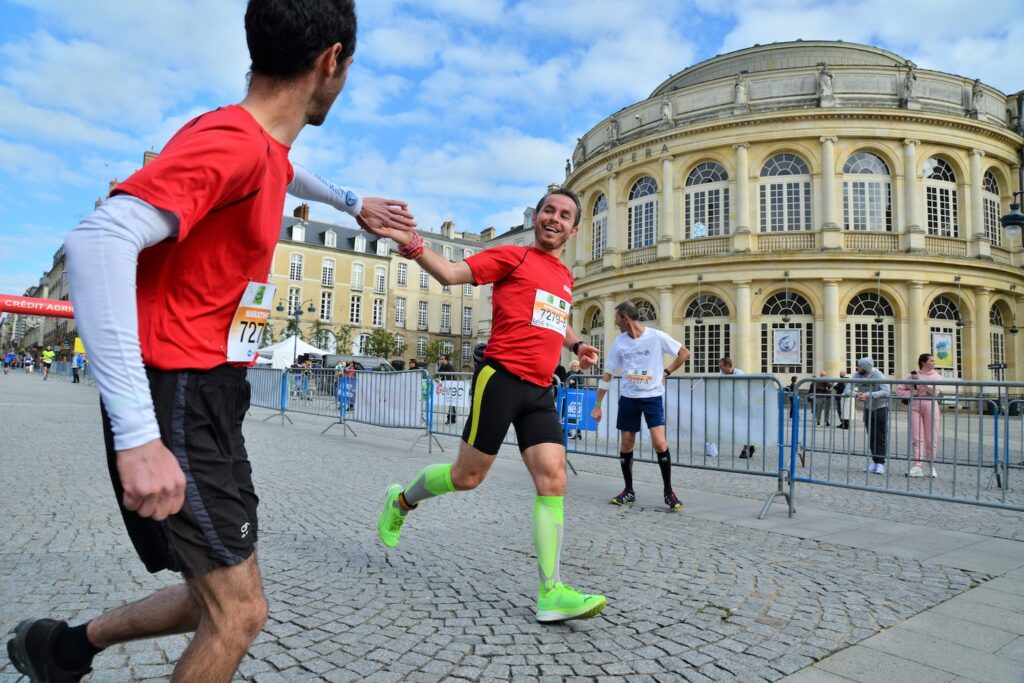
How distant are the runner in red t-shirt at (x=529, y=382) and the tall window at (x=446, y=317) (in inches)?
2621

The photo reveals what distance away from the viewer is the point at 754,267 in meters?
30.5

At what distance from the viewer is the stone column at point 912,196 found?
97.8ft

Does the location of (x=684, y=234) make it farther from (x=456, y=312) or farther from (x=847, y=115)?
(x=456, y=312)

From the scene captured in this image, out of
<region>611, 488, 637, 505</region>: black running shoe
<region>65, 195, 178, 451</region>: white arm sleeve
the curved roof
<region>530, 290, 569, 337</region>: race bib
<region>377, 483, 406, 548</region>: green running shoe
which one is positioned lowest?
<region>611, 488, 637, 505</region>: black running shoe

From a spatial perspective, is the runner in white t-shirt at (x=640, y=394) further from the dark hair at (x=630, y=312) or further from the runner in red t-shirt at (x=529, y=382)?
the runner in red t-shirt at (x=529, y=382)

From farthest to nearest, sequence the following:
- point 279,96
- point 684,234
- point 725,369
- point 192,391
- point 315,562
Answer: point 684,234
point 725,369
point 315,562
point 279,96
point 192,391

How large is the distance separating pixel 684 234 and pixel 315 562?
31.9 metres

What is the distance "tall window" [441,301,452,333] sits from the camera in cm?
6988

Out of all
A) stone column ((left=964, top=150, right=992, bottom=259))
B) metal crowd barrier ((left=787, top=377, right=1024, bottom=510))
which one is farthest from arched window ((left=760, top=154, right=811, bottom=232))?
metal crowd barrier ((left=787, top=377, right=1024, bottom=510))

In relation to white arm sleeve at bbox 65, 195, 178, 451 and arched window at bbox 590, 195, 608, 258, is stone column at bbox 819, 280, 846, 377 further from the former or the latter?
white arm sleeve at bbox 65, 195, 178, 451

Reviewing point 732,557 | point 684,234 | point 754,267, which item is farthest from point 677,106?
point 732,557

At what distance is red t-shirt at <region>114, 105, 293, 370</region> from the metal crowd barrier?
5842 mm

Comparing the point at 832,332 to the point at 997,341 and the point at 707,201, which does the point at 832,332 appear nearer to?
the point at 707,201

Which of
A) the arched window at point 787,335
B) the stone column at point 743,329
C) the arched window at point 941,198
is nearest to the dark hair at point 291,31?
the stone column at point 743,329
